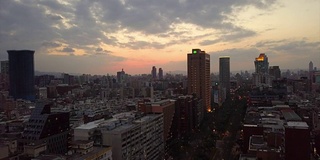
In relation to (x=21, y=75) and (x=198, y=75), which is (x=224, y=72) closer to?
(x=198, y=75)

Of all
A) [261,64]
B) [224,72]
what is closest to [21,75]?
[224,72]

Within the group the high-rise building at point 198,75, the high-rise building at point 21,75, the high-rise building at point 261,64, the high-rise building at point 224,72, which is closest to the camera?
the high-rise building at point 198,75

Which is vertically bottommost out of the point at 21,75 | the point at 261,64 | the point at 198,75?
the point at 198,75

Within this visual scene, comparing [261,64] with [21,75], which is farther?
[261,64]

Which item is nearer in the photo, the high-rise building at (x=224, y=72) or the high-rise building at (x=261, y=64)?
the high-rise building at (x=224, y=72)

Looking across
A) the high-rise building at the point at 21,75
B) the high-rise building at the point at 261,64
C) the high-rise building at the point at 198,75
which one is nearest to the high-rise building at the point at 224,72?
the high-rise building at the point at 261,64

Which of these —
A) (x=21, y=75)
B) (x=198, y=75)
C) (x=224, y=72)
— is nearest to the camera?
(x=198, y=75)

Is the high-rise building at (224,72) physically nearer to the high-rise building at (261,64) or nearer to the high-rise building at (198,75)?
the high-rise building at (261,64)

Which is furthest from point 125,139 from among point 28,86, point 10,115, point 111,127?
point 28,86
